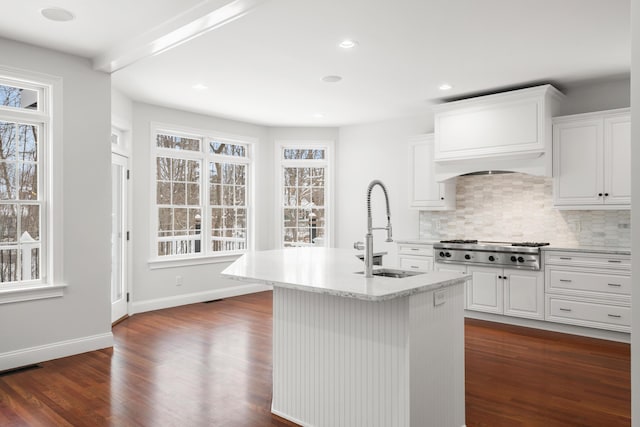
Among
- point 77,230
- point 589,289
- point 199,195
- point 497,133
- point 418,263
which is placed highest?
point 497,133

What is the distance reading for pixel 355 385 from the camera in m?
2.44

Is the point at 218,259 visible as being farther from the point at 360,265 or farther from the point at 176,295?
the point at 360,265

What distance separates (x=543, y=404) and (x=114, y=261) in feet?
15.1

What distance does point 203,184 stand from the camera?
6.56 m

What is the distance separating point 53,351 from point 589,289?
5.11 m

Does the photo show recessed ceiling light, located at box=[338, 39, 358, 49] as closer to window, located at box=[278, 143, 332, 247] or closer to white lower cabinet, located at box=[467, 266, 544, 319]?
white lower cabinet, located at box=[467, 266, 544, 319]

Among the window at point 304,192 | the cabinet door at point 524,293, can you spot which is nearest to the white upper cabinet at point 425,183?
the cabinet door at point 524,293

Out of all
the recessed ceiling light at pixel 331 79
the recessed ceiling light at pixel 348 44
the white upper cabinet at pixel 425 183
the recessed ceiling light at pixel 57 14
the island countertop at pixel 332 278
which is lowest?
the island countertop at pixel 332 278

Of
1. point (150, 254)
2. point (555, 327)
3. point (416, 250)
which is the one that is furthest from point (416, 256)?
point (150, 254)

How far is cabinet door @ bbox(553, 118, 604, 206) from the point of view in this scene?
4734 mm

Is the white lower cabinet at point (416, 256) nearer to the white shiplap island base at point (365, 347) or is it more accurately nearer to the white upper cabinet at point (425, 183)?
the white upper cabinet at point (425, 183)

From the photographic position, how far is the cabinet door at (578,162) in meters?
4.73

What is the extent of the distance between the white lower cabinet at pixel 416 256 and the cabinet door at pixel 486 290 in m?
0.57

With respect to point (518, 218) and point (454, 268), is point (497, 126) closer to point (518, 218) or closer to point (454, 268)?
point (518, 218)
